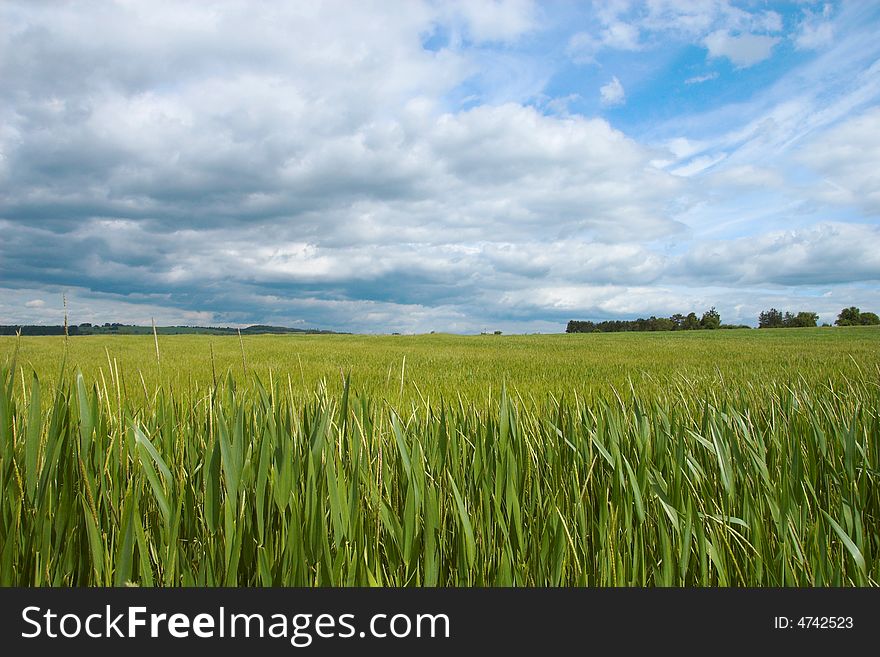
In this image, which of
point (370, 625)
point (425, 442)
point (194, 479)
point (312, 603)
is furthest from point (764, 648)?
point (194, 479)

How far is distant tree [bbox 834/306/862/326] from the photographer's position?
67812 millimetres

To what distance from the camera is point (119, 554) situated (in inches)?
53.1

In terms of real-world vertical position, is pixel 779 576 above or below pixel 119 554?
below

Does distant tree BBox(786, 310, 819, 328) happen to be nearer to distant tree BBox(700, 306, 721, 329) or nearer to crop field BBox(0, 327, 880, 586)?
distant tree BBox(700, 306, 721, 329)

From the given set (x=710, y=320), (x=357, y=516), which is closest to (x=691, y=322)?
(x=710, y=320)

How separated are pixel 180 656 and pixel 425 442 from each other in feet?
4.01

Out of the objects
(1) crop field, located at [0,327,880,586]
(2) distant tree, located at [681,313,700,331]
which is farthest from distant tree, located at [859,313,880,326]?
(1) crop field, located at [0,327,880,586]

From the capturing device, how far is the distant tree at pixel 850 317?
67.8m

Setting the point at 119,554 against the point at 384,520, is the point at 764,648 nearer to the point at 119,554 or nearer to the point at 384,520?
the point at 384,520

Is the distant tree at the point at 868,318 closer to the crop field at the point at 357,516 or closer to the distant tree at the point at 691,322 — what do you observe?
the distant tree at the point at 691,322

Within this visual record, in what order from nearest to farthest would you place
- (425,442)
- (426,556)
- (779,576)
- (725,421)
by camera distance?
(426,556), (779,576), (425,442), (725,421)

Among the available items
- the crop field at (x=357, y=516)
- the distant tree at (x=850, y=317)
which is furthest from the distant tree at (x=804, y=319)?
the crop field at (x=357, y=516)

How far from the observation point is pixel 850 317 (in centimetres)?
6956

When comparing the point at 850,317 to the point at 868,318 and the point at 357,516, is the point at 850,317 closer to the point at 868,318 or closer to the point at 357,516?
the point at 868,318
